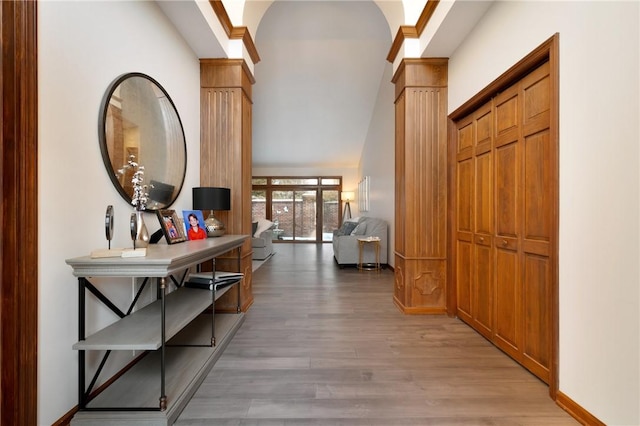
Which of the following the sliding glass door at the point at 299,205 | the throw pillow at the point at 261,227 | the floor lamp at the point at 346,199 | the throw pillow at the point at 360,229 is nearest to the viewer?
the throw pillow at the point at 360,229

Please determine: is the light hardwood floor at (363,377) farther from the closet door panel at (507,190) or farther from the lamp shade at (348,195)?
the lamp shade at (348,195)

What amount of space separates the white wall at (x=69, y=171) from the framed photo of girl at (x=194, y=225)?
0.53 meters

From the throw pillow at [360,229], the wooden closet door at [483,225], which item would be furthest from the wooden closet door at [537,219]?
the throw pillow at [360,229]

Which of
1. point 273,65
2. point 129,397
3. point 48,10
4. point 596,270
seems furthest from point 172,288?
point 273,65

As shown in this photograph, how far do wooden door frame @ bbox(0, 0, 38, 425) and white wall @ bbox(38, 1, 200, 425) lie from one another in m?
0.06

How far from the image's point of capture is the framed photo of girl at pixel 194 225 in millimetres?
2527

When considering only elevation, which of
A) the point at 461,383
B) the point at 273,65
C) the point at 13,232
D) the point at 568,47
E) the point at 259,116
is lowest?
the point at 461,383

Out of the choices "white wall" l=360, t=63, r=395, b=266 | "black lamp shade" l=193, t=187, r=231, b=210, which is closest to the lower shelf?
"black lamp shade" l=193, t=187, r=231, b=210

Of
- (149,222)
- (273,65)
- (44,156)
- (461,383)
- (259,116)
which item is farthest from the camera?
(259,116)

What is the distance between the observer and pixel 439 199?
3.17 metres

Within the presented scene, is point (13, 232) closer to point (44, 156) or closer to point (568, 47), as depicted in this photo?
point (44, 156)

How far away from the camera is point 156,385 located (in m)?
1.78

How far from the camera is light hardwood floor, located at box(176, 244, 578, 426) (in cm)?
162

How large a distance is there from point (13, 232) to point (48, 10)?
1.08 meters
